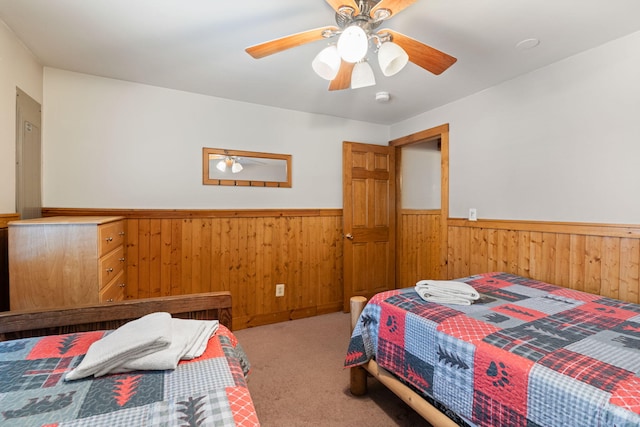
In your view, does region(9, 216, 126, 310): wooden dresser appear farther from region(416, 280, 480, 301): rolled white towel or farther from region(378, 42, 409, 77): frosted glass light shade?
region(416, 280, 480, 301): rolled white towel

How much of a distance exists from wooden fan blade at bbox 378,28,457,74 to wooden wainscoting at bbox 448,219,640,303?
4.99ft

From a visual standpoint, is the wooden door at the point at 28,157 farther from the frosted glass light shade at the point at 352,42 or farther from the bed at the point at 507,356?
the bed at the point at 507,356

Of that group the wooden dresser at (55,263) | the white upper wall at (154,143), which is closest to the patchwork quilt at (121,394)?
the wooden dresser at (55,263)

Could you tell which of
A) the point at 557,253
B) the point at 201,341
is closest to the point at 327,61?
the point at 201,341

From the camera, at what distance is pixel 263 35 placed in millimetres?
1914

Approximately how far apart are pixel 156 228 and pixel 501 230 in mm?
3042

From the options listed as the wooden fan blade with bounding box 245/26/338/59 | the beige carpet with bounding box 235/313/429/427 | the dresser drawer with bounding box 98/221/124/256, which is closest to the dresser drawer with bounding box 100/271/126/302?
the dresser drawer with bounding box 98/221/124/256

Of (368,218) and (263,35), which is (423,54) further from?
(368,218)

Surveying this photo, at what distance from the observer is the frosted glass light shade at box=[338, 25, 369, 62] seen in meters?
1.32

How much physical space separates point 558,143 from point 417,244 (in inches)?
86.9

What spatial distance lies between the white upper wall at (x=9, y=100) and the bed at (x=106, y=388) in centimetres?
114

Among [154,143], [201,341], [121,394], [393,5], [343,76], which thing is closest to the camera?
[121,394]

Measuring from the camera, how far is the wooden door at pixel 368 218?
354 centimetres

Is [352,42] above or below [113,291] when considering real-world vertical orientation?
above
